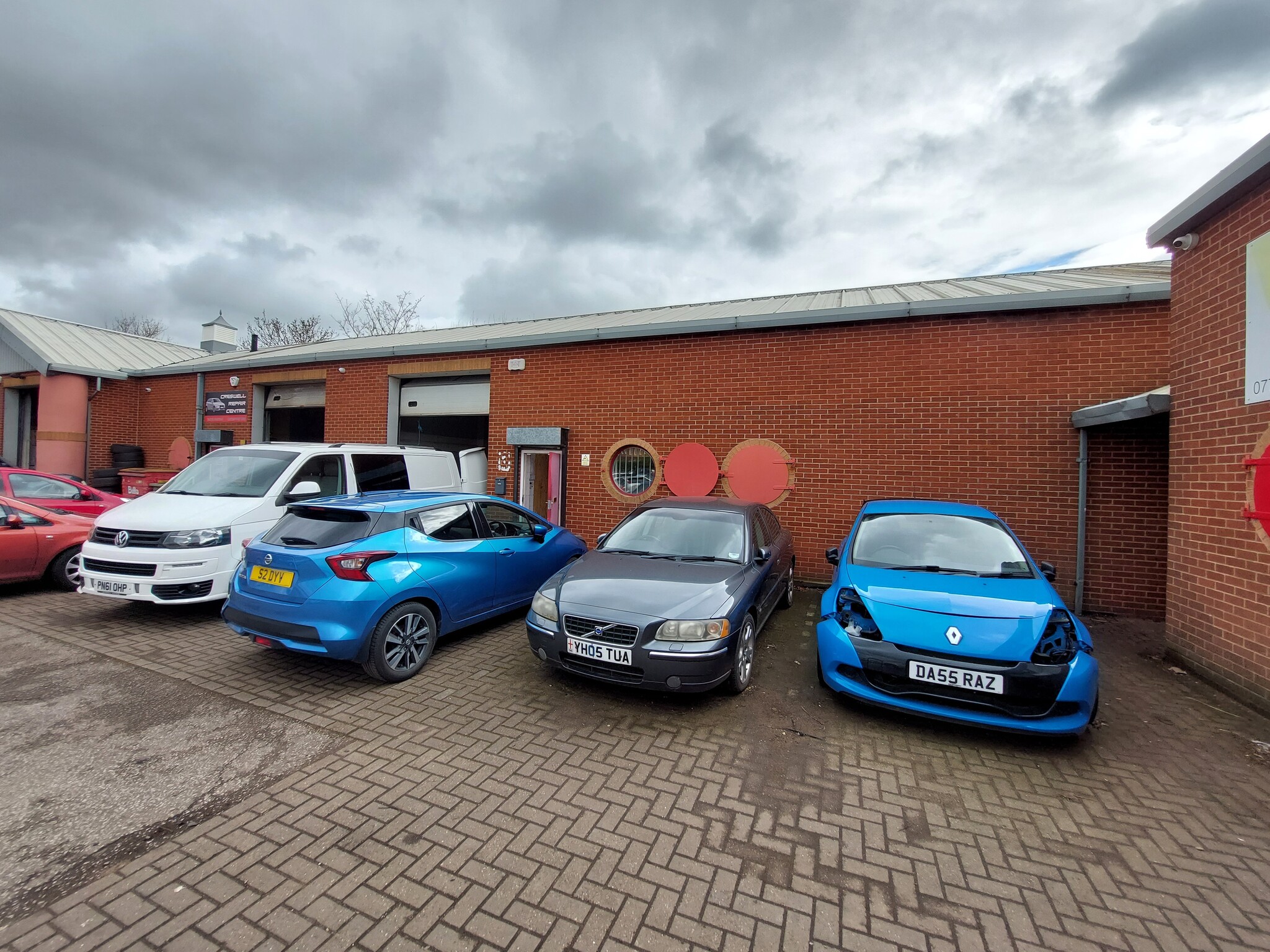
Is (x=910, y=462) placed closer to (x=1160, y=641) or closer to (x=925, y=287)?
(x=1160, y=641)

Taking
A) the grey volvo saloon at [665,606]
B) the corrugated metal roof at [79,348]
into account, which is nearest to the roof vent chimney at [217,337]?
the corrugated metal roof at [79,348]

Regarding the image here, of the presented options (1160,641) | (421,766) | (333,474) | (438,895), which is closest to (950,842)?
(438,895)

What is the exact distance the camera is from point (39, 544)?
6.15 m

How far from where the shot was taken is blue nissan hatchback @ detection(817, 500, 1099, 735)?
10.2 ft

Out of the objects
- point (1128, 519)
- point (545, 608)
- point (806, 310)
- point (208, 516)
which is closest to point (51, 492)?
point (208, 516)

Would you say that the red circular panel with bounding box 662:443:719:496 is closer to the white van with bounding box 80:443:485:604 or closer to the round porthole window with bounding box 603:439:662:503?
the round porthole window with bounding box 603:439:662:503

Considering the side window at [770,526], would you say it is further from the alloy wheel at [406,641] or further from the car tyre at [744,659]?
the alloy wheel at [406,641]

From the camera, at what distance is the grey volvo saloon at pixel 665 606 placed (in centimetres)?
343

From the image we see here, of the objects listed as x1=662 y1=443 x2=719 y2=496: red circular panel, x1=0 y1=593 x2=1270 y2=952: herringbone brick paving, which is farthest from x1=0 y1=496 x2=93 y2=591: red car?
x1=662 y1=443 x2=719 y2=496: red circular panel

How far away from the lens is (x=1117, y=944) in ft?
6.21

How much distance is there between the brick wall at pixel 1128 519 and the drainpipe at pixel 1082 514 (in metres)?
0.07

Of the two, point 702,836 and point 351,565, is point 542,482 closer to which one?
point 351,565

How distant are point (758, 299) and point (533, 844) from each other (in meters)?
10.5

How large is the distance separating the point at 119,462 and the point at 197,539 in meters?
12.6
